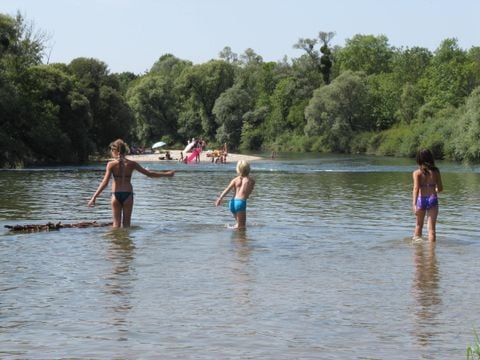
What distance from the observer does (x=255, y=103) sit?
145 meters

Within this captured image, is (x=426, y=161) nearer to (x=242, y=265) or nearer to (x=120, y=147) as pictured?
(x=242, y=265)

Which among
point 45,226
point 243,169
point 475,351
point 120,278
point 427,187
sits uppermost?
point 243,169

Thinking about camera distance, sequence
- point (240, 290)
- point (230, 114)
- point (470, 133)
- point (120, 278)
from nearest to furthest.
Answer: point (240, 290), point (120, 278), point (470, 133), point (230, 114)

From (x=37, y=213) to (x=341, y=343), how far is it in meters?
16.7

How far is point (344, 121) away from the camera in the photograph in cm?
11119

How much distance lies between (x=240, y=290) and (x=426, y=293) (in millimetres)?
2449

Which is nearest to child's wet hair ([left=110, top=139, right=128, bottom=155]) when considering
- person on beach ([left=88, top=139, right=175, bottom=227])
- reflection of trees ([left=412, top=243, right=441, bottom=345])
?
person on beach ([left=88, top=139, right=175, bottom=227])

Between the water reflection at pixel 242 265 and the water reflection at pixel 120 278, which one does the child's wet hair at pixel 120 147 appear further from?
the water reflection at pixel 242 265

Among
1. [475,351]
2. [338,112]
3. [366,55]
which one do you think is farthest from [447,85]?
[475,351]

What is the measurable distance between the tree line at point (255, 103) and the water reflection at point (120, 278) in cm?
4824

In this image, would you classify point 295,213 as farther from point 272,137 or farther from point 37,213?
point 272,137

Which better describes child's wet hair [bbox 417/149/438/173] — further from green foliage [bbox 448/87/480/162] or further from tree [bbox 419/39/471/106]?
tree [bbox 419/39/471/106]

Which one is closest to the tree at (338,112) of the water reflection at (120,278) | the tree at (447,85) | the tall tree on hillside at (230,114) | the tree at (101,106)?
the tree at (447,85)

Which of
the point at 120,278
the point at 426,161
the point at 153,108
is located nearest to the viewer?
the point at 120,278
